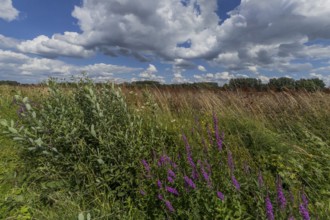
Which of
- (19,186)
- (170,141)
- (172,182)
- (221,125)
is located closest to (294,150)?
(221,125)

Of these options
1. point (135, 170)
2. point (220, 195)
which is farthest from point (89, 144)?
point (220, 195)

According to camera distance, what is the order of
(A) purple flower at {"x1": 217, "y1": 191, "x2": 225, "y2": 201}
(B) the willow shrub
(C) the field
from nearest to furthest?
1. (A) purple flower at {"x1": 217, "y1": 191, "x2": 225, "y2": 201}
2. (C) the field
3. (B) the willow shrub

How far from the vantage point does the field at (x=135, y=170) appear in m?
2.32

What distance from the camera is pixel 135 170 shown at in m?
3.16

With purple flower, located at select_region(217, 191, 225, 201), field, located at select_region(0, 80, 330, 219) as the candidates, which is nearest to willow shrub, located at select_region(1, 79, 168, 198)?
field, located at select_region(0, 80, 330, 219)

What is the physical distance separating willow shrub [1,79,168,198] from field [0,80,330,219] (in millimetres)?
15

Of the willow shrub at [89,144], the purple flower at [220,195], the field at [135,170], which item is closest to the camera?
the purple flower at [220,195]

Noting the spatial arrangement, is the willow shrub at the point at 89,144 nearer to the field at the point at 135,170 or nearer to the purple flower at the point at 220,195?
the field at the point at 135,170

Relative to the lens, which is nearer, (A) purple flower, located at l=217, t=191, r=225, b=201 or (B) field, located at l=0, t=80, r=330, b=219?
(A) purple flower, located at l=217, t=191, r=225, b=201

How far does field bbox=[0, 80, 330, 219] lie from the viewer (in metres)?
2.32

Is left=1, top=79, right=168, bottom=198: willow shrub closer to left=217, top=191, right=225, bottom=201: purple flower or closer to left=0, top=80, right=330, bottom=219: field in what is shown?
left=0, top=80, right=330, bottom=219: field

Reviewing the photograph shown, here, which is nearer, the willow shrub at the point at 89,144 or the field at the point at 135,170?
the field at the point at 135,170

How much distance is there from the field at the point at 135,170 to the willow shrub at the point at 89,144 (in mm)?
15

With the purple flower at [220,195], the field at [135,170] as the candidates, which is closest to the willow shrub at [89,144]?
the field at [135,170]
